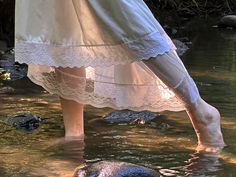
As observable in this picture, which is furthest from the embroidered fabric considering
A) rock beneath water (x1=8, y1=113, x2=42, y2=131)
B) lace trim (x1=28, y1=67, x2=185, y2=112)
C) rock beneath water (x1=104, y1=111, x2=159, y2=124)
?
rock beneath water (x1=104, y1=111, x2=159, y2=124)

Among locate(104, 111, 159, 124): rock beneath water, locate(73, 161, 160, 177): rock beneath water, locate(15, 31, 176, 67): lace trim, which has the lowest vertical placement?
locate(104, 111, 159, 124): rock beneath water

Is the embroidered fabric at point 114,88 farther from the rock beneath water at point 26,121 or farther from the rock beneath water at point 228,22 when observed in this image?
the rock beneath water at point 228,22

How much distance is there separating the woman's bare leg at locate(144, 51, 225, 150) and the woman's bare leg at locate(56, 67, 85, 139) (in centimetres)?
40

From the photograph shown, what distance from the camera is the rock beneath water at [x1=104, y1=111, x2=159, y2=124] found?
3.11m

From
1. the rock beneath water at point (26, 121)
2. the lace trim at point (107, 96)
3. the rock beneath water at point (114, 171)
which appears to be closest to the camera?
the rock beneath water at point (114, 171)

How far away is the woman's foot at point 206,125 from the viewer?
2.36 metres

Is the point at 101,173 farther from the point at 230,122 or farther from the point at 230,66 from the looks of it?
the point at 230,66

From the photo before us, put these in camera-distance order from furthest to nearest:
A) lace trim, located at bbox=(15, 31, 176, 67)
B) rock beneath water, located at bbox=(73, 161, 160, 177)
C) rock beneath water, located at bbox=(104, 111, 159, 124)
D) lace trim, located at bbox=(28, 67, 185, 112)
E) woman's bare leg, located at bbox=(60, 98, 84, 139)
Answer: rock beneath water, located at bbox=(104, 111, 159, 124) → woman's bare leg, located at bbox=(60, 98, 84, 139) → lace trim, located at bbox=(28, 67, 185, 112) → lace trim, located at bbox=(15, 31, 176, 67) → rock beneath water, located at bbox=(73, 161, 160, 177)

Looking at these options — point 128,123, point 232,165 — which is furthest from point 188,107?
point 128,123

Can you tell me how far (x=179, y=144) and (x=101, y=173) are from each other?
25.5 inches

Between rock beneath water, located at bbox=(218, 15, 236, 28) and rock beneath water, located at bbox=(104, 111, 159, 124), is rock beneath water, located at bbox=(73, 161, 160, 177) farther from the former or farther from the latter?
rock beneath water, located at bbox=(218, 15, 236, 28)

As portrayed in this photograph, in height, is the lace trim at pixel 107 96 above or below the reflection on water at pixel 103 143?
above

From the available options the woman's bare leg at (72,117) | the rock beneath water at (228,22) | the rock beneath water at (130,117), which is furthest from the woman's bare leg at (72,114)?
the rock beneath water at (228,22)

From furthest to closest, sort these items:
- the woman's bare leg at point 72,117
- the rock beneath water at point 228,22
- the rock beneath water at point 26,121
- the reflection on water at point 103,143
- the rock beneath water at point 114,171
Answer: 1. the rock beneath water at point 228,22
2. the rock beneath water at point 26,121
3. the woman's bare leg at point 72,117
4. the reflection on water at point 103,143
5. the rock beneath water at point 114,171
